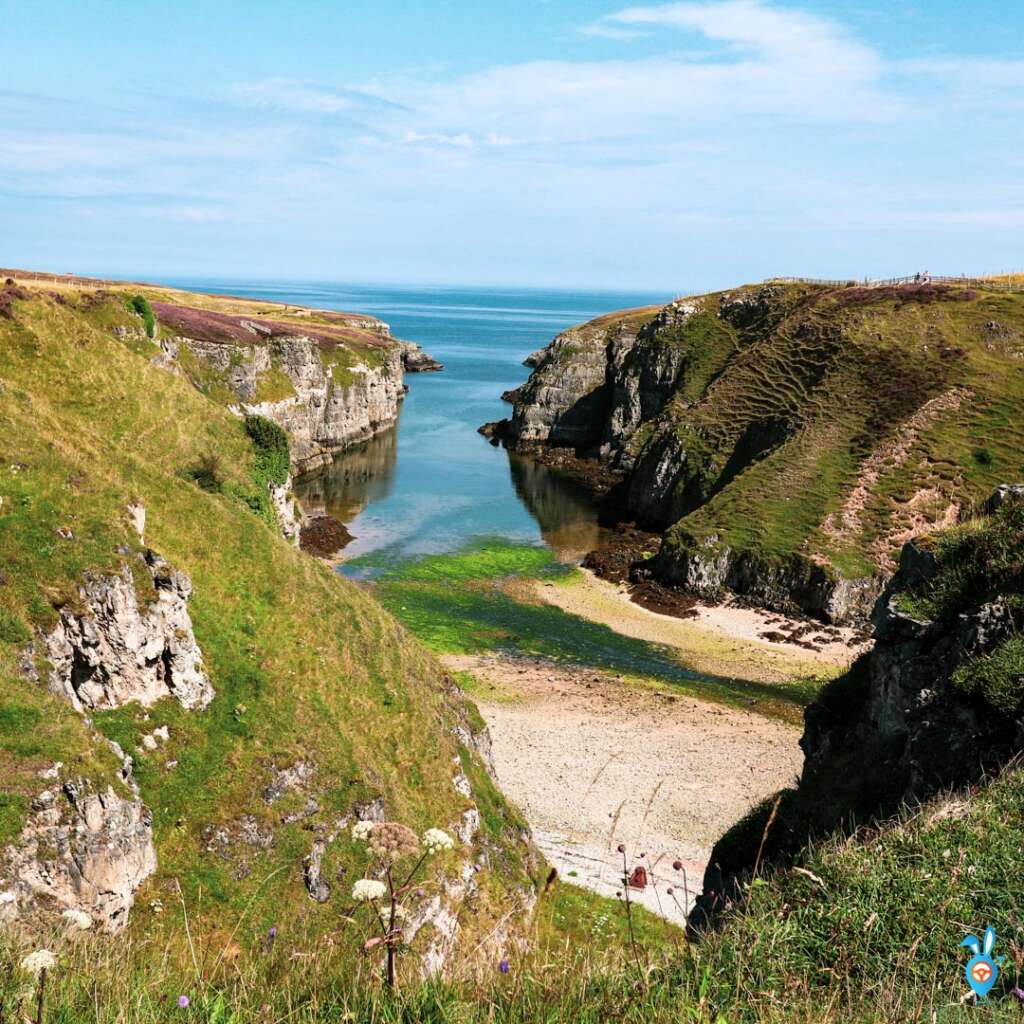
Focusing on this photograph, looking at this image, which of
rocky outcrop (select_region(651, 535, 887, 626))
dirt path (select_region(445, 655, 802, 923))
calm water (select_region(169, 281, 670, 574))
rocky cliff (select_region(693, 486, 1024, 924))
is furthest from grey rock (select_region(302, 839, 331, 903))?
rocky outcrop (select_region(651, 535, 887, 626))

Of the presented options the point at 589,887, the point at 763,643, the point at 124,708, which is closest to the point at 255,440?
the point at 124,708

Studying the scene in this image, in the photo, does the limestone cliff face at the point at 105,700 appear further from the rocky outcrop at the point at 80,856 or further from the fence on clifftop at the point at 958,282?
the fence on clifftop at the point at 958,282

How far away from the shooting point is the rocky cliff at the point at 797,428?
7581 cm

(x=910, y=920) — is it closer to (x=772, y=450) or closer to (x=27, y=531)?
(x=27, y=531)

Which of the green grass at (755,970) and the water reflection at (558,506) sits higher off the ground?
the green grass at (755,970)

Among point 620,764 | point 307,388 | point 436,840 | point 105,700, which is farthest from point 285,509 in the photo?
point 307,388

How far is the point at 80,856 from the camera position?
64.2 feet

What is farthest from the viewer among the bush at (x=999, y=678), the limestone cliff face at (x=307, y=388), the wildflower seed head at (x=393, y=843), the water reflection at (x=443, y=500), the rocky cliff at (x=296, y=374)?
the limestone cliff face at (x=307, y=388)

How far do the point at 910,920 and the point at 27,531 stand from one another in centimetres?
2589

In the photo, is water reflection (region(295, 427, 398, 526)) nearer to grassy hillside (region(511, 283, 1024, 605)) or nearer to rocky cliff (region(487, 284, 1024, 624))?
rocky cliff (region(487, 284, 1024, 624))

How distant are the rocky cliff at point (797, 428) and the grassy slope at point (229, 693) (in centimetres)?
4894

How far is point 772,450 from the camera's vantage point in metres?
94.9

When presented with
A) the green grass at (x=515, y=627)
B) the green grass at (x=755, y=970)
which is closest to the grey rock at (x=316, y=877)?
the green grass at (x=755, y=970)

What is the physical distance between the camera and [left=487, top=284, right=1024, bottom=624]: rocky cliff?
249ft
